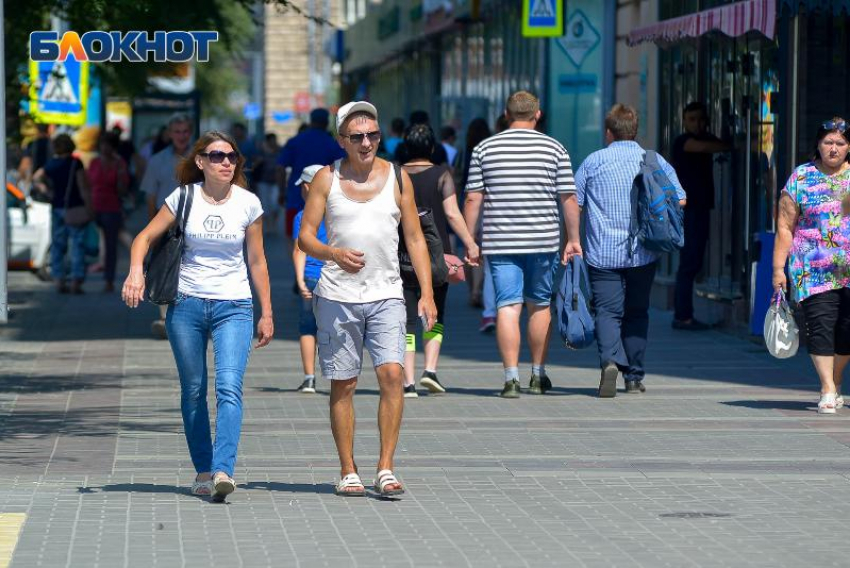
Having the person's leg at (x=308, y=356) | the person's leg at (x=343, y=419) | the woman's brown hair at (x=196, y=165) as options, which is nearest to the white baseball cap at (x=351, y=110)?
the woman's brown hair at (x=196, y=165)

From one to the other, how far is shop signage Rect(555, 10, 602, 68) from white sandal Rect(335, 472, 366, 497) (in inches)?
559

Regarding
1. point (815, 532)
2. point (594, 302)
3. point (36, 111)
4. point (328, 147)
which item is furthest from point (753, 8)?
point (36, 111)

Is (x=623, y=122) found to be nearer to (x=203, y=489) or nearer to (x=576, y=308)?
(x=576, y=308)

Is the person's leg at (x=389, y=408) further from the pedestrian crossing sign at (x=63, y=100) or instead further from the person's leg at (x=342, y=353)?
the pedestrian crossing sign at (x=63, y=100)

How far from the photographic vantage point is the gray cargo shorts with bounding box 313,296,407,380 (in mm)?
8445

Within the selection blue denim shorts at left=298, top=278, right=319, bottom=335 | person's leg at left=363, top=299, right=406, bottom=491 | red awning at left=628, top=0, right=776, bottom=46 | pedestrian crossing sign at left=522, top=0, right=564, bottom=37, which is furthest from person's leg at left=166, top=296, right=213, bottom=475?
pedestrian crossing sign at left=522, top=0, right=564, bottom=37

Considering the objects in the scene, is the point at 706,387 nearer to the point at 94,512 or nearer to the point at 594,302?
the point at 594,302

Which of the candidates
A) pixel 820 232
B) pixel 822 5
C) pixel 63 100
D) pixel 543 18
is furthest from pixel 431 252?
pixel 63 100

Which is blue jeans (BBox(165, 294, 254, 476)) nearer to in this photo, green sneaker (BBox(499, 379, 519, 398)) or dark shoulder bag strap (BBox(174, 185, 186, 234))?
dark shoulder bag strap (BBox(174, 185, 186, 234))

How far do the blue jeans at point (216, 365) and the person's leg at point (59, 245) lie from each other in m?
13.4

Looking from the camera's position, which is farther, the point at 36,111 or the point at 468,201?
the point at 36,111

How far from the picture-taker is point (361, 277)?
27.6ft

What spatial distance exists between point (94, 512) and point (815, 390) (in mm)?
5662

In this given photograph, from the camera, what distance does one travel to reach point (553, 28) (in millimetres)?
19750
